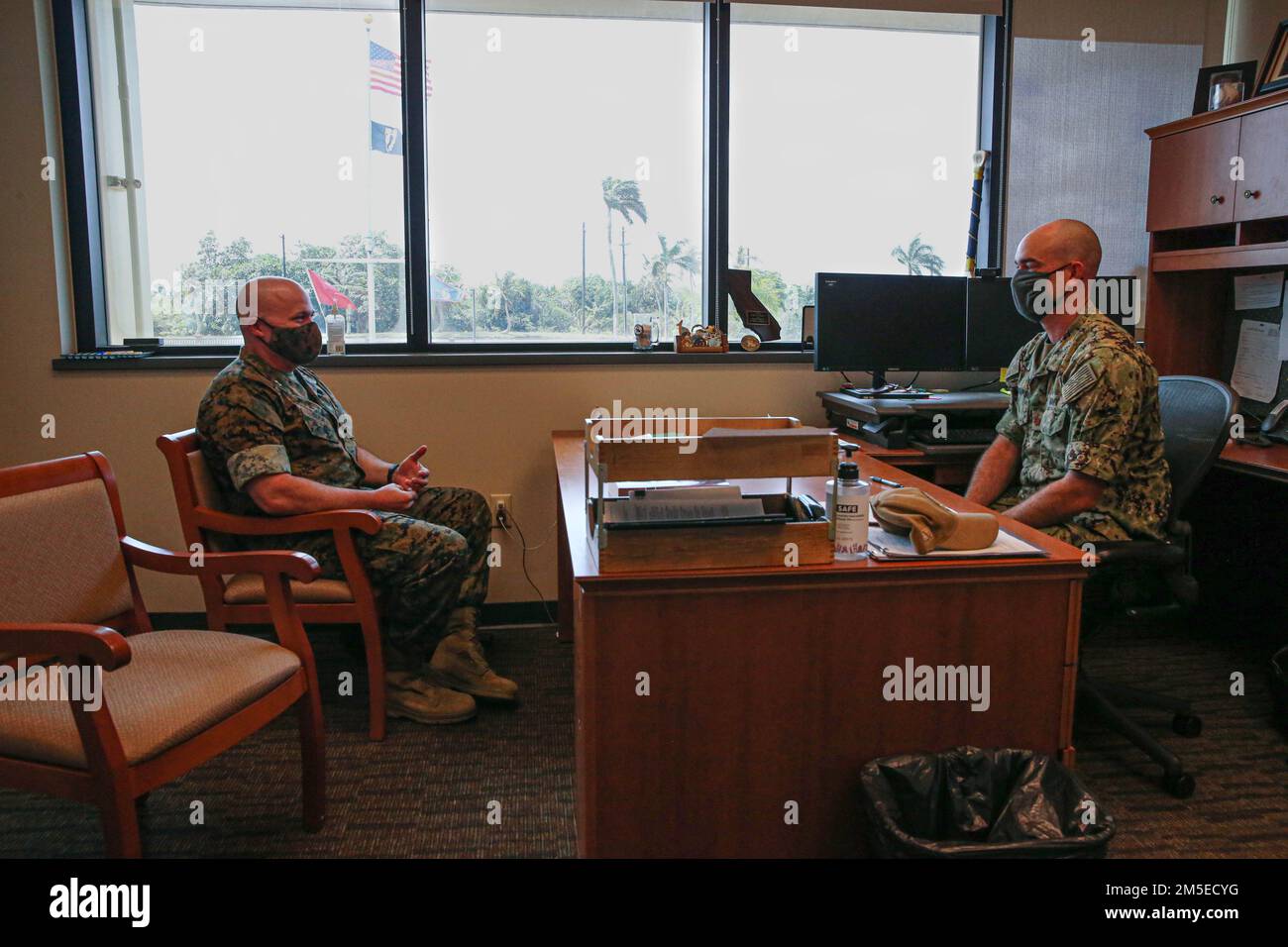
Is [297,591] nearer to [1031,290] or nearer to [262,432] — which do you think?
[262,432]

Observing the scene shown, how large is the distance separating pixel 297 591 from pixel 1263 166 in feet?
10.4

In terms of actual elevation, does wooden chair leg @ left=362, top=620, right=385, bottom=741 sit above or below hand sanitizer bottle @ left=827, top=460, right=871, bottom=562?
below

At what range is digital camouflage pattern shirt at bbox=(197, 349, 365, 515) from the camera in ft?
7.98

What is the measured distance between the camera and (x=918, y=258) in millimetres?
3707

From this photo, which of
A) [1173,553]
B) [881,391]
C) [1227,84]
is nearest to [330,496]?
[881,391]

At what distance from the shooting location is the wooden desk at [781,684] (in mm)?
1606

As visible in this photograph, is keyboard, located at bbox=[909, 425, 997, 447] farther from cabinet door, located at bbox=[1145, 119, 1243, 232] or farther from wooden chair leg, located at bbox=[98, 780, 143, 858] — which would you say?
wooden chair leg, located at bbox=[98, 780, 143, 858]

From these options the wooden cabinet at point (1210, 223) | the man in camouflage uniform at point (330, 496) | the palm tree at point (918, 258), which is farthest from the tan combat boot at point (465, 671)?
the wooden cabinet at point (1210, 223)

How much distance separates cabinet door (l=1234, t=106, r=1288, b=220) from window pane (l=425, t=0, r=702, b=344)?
5.93 ft

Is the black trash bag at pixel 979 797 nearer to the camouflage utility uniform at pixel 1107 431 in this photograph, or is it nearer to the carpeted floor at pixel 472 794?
the carpeted floor at pixel 472 794

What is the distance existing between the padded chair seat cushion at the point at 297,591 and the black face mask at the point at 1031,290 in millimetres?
1965

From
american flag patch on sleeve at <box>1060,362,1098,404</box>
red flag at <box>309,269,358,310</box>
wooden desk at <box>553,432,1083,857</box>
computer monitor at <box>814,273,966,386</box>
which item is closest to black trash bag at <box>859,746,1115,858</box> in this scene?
wooden desk at <box>553,432,1083,857</box>

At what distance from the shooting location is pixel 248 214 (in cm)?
331
